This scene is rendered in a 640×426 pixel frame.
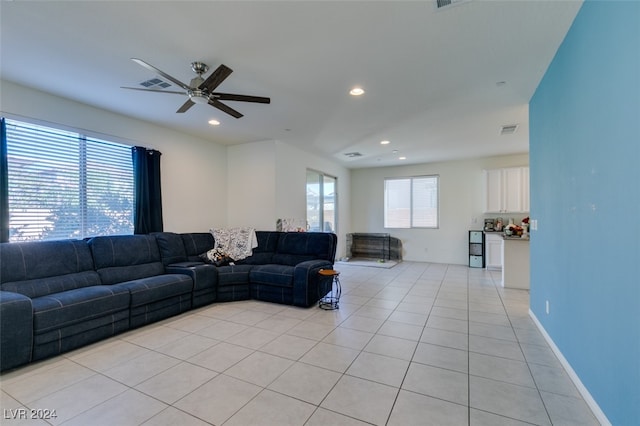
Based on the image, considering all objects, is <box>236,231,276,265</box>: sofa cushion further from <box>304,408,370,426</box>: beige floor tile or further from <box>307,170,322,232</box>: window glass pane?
<box>304,408,370,426</box>: beige floor tile

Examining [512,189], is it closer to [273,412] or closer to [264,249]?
[264,249]

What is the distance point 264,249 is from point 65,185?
2.87 meters

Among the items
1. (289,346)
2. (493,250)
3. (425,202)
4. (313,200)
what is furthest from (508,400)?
(425,202)

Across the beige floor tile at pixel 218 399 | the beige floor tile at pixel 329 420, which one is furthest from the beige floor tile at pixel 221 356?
the beige floor tile at pixel 329 420

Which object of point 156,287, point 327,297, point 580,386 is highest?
point 156,287

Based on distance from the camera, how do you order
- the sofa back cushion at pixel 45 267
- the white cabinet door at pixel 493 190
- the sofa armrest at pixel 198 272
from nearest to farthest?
the sofa back cushion at pixel 45 267
the sofa armrest at pixel 198 272
the white cabinet door at pixel 493 190

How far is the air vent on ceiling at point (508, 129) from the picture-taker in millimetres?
4675

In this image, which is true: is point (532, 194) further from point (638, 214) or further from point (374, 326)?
point (374, 326)

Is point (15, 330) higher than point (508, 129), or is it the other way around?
point (508, 129)

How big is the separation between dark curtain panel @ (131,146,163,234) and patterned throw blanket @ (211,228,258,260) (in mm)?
931

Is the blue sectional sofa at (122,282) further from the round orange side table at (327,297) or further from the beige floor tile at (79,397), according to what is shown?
the beige floor tile at (79,397)

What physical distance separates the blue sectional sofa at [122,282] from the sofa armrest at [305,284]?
0.05ft

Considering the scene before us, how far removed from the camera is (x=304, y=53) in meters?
2.57

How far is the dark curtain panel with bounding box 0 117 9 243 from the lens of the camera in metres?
2.99
